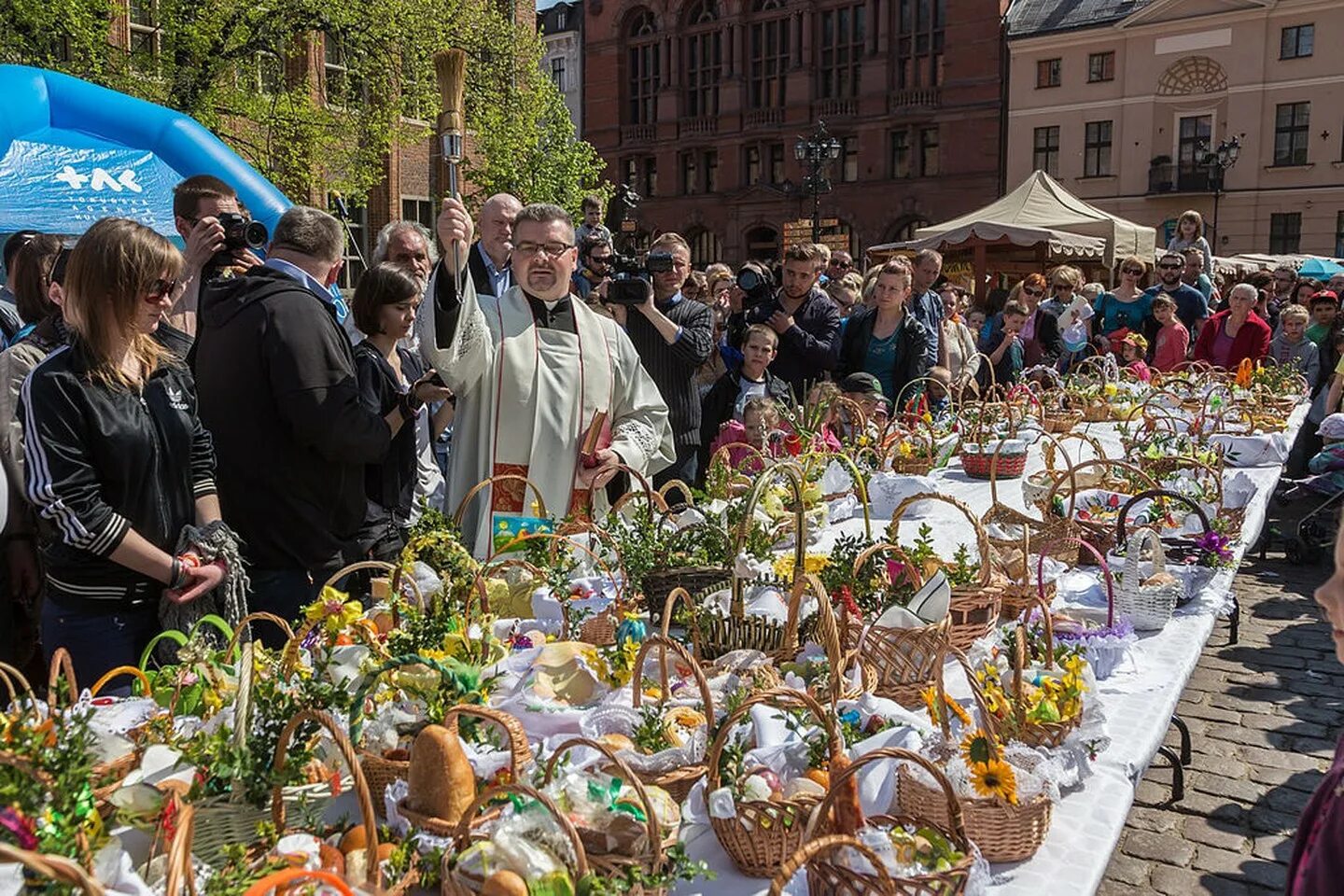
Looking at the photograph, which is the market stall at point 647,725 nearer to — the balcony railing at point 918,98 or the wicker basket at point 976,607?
the wicker basket at point 976,607

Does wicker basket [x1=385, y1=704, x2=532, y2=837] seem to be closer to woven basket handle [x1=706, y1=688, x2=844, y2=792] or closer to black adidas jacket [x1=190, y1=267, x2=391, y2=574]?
woven basket handle [x1=706, y1=688, x2=844, y2=792]

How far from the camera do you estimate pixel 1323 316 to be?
27.5 ft

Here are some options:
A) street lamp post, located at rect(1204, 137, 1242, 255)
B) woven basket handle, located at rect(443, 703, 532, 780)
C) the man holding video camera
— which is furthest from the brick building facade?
woven basket handle, located at rect(443, 703, 532, 780)

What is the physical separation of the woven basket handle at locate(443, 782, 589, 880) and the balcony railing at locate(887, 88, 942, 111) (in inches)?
1208

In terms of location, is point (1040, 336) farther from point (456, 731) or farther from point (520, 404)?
point (456, 731)

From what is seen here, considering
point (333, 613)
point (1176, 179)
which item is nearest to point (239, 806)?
point (333, 613)

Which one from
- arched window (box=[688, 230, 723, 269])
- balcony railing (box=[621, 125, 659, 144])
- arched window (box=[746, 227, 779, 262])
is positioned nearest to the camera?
arched window (box=[746, 227, 779, 262])

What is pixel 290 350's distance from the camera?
2781 mm

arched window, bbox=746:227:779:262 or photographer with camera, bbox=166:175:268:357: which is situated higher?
arched window, bbox=746:227:779:262

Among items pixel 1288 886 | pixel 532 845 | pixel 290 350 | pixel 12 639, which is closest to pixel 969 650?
pixel 1288 886

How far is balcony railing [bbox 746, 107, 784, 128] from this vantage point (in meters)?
32.4

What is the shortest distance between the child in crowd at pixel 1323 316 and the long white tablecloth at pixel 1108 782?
5.66 metres

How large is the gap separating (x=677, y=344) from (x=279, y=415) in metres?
2.18

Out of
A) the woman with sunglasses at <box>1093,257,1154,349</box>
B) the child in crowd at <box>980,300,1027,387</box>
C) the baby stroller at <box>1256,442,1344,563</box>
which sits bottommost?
the baby stroller at <box>1256,442,1344,563</box>
